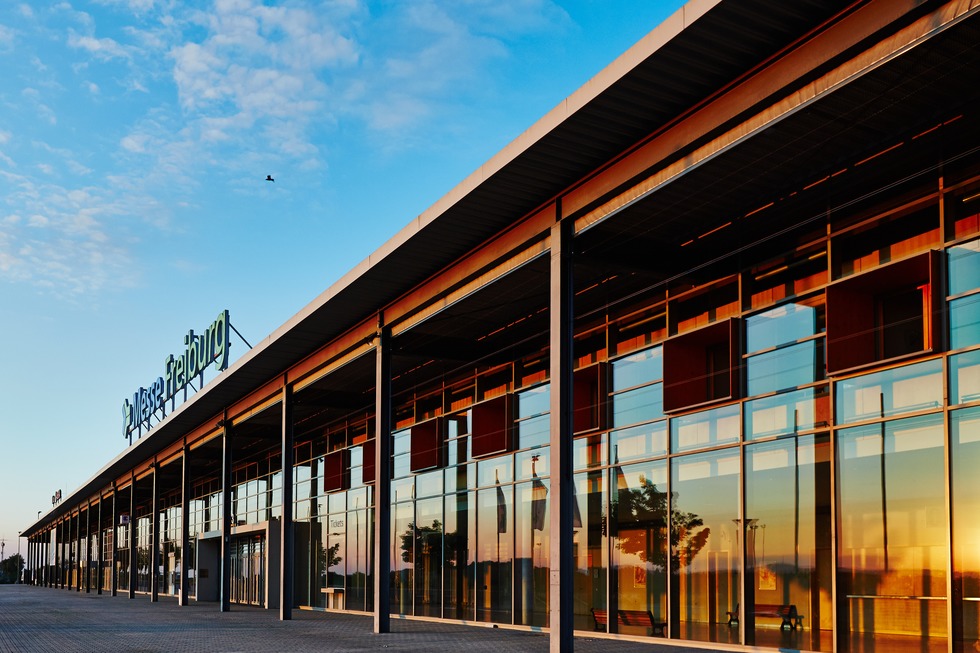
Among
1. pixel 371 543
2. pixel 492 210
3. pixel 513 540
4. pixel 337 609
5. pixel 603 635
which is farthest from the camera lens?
pixel 337 609

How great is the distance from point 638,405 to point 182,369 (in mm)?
33889

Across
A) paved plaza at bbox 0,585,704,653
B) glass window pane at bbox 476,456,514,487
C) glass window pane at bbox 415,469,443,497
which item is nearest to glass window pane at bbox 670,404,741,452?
paved plaza at bbox 0,585,704,653

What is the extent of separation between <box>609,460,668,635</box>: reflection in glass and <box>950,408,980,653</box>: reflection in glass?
582cm

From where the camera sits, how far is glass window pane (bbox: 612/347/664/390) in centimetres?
2078

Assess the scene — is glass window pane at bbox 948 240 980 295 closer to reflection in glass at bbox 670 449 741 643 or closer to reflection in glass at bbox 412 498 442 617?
reflection in glass at bbox 670 449 741 643

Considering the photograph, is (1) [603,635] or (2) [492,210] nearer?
(2) [492,210]

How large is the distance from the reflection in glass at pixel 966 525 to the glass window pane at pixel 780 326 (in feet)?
10.6

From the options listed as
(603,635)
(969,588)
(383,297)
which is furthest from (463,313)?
(969,588)

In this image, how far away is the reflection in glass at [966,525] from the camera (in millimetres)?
13766

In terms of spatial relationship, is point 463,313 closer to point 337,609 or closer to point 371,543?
point 371,543

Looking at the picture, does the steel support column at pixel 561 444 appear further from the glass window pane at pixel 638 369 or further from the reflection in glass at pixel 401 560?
the reflection in glass at pixel 401 560

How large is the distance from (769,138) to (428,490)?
734 inches

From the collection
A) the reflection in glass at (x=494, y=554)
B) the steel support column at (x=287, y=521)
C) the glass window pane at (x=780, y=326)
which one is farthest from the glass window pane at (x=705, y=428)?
the steel support column at (x=287, y=521)

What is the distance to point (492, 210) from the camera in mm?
18109
